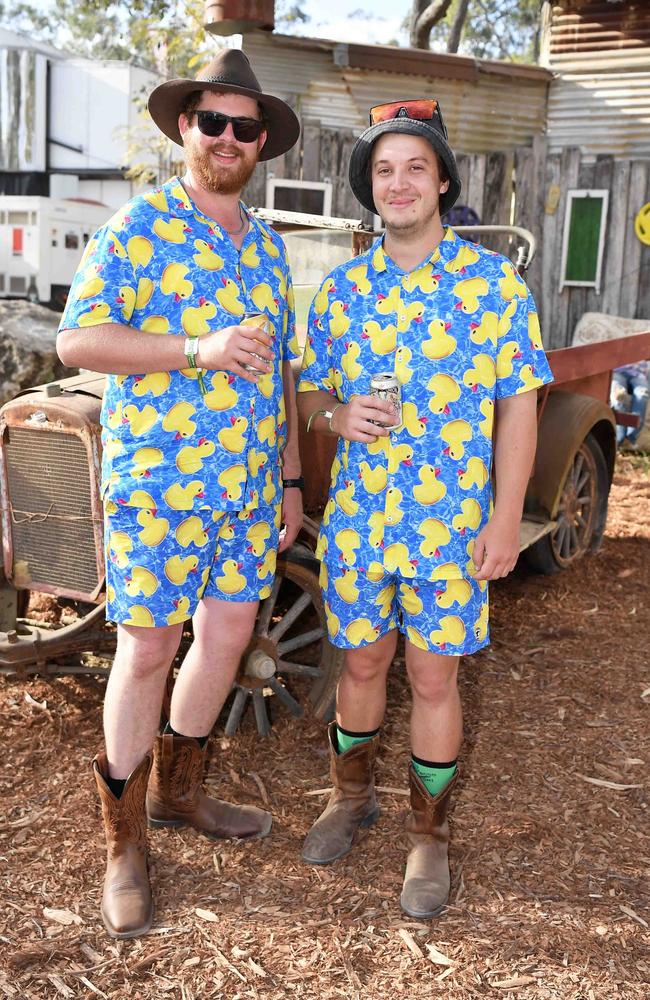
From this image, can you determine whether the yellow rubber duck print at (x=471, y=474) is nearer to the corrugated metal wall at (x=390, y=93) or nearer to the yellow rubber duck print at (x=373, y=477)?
the yellow rubber duck print at (x=373, y=477)

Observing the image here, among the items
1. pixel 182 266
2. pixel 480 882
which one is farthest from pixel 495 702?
pixel 182 266

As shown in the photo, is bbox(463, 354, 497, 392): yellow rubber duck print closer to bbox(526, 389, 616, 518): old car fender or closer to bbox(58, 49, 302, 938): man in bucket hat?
bbox(58, 49, 302, 938): man in bucket hat

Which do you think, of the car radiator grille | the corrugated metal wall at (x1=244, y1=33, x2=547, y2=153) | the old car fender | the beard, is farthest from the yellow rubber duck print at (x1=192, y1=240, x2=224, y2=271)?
the corrugated metal wall at (x1=244, y1=33, x2=547, y2=153)

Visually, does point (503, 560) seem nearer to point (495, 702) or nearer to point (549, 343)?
point (495, 702)

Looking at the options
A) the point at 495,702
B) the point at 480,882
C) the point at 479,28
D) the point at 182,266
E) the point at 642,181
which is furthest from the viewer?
the point at 479,28

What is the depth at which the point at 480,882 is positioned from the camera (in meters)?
2.93

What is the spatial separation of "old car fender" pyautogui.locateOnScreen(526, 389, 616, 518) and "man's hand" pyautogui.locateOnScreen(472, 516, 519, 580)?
2.72 metres

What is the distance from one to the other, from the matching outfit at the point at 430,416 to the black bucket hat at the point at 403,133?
177 millimetres

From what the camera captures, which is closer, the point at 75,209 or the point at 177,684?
the point at 177,684

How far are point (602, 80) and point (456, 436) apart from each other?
969 cm

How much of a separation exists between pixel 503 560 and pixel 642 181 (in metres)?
9.34

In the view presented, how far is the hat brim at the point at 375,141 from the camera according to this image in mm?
2539

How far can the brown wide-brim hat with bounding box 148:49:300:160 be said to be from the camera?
2607 mm

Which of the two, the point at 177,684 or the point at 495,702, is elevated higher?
the point at 177,684
